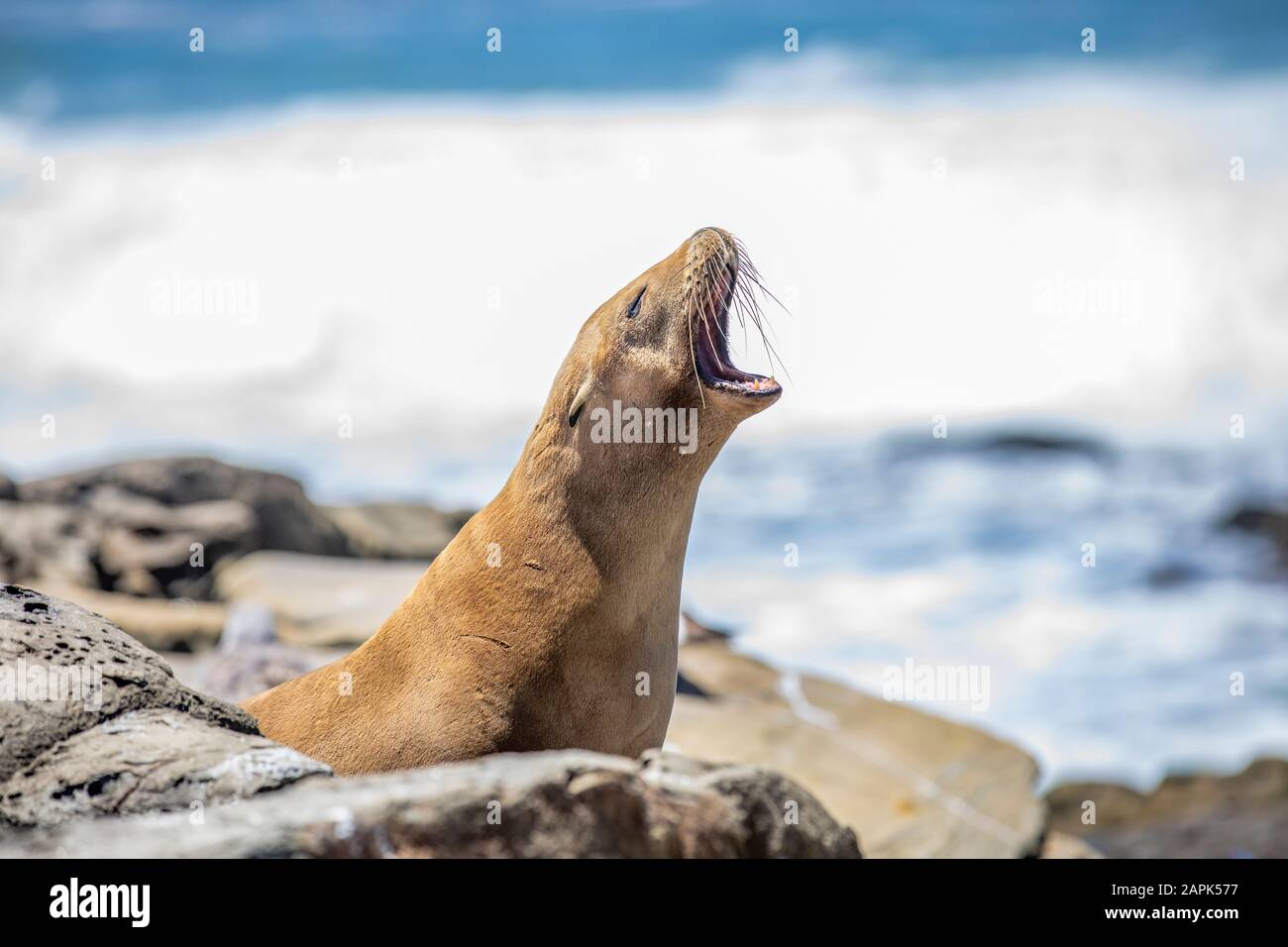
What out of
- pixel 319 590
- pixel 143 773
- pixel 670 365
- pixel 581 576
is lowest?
pixel 319 590

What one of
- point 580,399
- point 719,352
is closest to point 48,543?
point 580,399

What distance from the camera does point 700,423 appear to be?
4.20m

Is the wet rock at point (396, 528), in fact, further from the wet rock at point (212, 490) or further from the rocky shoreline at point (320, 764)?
the wet rock at point (212, 490)

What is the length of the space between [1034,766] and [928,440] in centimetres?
1467

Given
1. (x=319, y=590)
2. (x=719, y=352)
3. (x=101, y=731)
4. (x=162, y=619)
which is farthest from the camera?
(x=319, y=590)

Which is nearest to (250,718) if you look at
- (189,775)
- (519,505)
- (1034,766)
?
(189,775)

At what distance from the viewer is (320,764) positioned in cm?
330

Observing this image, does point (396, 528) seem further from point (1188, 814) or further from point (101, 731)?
point (101, 731)

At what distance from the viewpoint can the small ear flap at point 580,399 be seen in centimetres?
429

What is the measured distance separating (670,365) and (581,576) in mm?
715

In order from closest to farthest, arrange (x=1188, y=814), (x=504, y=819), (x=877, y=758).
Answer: (x=504, y=819) < (x=877, y=758) < (x=1188, y=814)

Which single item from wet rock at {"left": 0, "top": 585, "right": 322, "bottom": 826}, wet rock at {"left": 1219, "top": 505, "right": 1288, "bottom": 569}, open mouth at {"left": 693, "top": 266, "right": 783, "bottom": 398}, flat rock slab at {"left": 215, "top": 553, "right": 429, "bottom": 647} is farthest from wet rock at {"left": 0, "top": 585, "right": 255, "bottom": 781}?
wet rock at {"left": 1219, "top": 505, "right": 1288, "bottom": 569}

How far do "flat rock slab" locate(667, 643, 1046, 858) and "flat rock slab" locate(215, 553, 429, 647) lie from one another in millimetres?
2427

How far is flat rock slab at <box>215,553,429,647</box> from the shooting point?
9.97 meters
